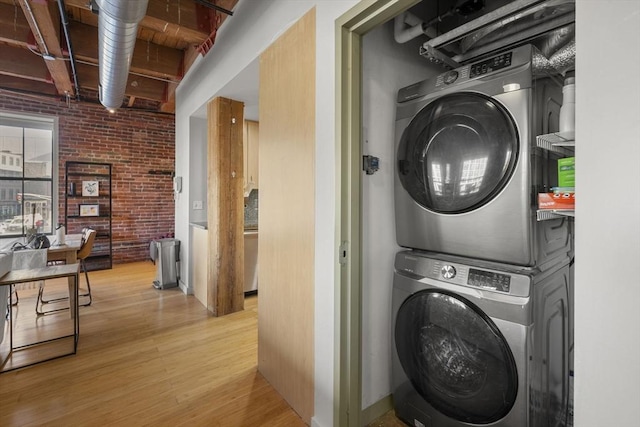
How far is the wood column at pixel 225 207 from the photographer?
3346 millimetres

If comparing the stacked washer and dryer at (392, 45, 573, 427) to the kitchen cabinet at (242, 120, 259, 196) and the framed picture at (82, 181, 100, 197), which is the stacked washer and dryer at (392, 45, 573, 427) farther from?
the framed picture at (82, 181, 100, 197)

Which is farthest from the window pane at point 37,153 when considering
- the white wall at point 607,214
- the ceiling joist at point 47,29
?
the white wall at point 607,214

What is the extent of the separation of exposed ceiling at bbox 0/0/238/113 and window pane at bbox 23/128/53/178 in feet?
2.35

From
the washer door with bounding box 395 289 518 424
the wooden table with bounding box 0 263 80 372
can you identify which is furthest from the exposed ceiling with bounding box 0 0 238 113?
the washer door with bounding box 395 289 518 424

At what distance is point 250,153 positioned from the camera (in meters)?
4.29

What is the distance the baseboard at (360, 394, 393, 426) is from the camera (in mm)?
1732

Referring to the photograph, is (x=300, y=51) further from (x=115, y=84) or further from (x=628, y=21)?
(x=115, y=84)

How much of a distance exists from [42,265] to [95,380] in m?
1.65

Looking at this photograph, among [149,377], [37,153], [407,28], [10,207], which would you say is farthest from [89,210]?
[407,28]

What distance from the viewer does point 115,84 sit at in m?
3.14

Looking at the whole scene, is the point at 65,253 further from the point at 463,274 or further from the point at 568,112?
the point at 568,112

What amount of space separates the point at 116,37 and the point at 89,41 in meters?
1.51

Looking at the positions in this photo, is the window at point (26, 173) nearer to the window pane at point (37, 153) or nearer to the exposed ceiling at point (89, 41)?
the window pane at point (37, 153)

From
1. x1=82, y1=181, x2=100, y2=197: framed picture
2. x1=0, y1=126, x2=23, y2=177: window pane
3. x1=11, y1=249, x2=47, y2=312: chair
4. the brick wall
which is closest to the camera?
x1=11, y1=249, x2=47, y2=312: chair
